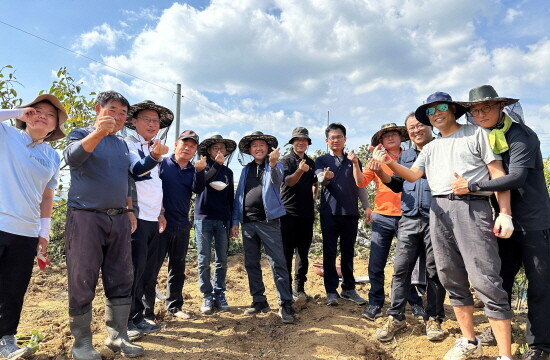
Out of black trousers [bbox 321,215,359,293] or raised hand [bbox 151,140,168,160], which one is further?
black trousers [bbox 321,215,359,293]

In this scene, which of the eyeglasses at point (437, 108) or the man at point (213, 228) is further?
the man at point (213, 228)

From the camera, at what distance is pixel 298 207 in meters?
4.91

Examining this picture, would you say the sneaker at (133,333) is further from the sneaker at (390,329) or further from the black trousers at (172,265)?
the sneaker at (390,329)

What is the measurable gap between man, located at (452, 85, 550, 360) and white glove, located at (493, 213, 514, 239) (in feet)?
0.77

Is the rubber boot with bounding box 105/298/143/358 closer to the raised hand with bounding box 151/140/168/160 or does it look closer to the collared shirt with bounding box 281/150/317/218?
the raised hand with bounding box 151/140/168/160

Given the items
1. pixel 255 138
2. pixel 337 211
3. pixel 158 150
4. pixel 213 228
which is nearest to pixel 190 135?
pixel 255 138

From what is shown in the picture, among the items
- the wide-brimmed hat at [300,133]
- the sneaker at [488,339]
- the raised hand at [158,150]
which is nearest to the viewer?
the raised hand at [158,150]

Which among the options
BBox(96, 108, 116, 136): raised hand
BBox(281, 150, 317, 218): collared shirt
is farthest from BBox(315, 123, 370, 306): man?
BBox(96, 108, 116, 136): raised hand

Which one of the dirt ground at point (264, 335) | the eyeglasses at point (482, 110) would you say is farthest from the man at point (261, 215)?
the eyeglasses at point (482, 110)

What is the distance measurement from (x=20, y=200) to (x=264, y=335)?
8.98 ft

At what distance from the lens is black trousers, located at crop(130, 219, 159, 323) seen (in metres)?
3.61

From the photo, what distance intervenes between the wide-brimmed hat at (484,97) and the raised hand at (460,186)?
0.64 metres

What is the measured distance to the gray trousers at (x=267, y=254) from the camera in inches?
171

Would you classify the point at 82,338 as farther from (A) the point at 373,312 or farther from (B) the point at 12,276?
(A) the point at 373,312
